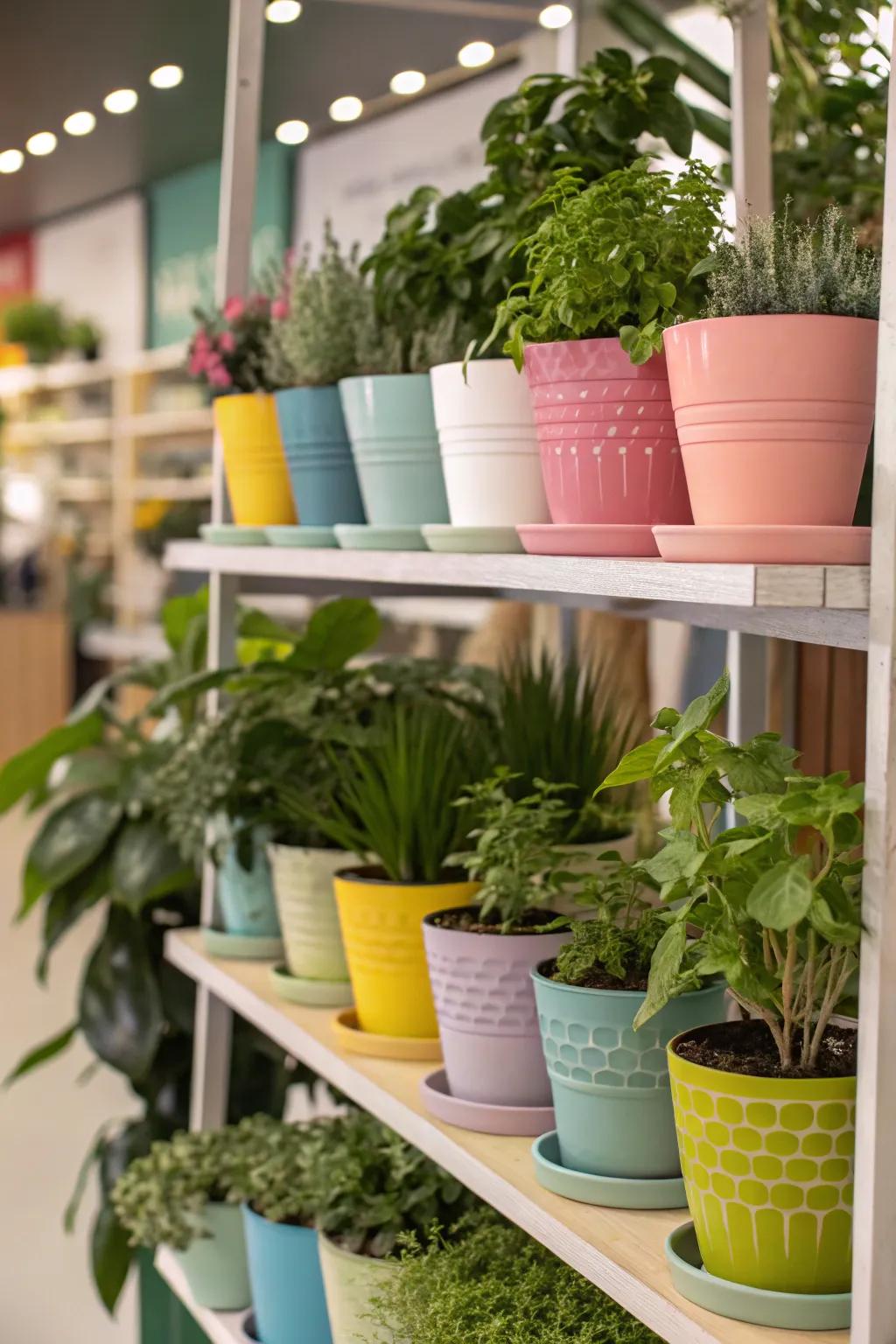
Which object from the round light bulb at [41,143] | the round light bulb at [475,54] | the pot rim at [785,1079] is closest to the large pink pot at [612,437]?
the pot rim at [785,1079]

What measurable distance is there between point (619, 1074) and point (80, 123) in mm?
1873

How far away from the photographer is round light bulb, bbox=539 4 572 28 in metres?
2.00

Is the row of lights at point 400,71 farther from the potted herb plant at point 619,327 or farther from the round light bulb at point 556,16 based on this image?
the potted herb plant at point 619,327

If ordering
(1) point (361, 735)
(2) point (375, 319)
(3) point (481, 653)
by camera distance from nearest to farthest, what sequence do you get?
(2) point (375, 319) → (1) point (361, 735) → (3) point (481, 653)

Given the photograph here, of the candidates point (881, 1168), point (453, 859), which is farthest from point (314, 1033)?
point (881, 1168)

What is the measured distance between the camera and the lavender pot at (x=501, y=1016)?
1.31 metres

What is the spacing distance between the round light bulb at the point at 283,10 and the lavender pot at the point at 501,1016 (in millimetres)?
1269

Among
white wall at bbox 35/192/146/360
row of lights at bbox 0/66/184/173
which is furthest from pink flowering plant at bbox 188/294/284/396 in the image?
white wall at bbox 35/192/146/360

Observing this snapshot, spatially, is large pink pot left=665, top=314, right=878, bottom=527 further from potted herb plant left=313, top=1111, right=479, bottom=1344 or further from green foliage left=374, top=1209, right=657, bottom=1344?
potted herb plant left=313, top=1111, right=479, bottom=1344

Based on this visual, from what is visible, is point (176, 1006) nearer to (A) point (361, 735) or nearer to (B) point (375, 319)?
(A) point (361, 735)

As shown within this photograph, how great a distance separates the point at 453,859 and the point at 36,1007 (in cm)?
379

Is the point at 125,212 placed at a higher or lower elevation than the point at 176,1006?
higher

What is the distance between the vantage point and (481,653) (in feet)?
8.44

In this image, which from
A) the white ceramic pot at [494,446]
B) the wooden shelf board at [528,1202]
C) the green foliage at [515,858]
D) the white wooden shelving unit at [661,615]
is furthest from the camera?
the green foliage at [515,858]
